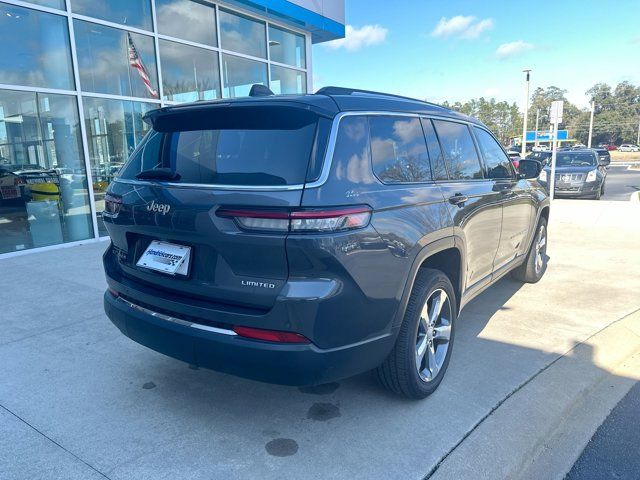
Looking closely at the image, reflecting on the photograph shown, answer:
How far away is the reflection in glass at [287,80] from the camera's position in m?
12.1

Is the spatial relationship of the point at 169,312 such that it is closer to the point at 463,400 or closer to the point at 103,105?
the point at 463,400

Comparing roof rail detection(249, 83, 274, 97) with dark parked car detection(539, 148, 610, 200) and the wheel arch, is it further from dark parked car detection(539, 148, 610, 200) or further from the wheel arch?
dark parked car detection(539, 148, 610, 200)

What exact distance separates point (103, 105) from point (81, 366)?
6.46 metres

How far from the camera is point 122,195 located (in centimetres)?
282

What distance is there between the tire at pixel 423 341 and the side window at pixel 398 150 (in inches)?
24.4

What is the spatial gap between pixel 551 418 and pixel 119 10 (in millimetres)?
9206

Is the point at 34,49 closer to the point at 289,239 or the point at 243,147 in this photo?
the point at 243,147

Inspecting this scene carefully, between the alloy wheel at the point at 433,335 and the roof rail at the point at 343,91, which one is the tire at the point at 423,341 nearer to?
the alloy wheel at the point at 433,335

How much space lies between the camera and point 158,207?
255 cm

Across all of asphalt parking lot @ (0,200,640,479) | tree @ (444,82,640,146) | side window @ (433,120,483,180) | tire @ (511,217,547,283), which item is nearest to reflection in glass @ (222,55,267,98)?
tire @ (511,217,547,283)

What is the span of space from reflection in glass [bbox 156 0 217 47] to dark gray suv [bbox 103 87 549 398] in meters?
7.39

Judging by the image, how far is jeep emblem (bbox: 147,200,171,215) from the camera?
98.7 inches

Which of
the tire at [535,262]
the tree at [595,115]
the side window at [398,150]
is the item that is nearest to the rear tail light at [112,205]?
the side window at [398,150]

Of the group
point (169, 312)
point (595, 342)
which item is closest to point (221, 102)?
point (169, 312)
